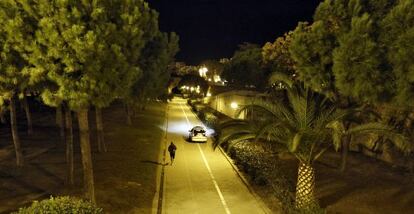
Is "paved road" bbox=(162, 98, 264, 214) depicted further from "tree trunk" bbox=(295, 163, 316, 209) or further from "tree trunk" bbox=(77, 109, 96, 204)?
"tree trunk" bbox=(77, 109, 96, 204)

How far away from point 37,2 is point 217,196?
412 inches

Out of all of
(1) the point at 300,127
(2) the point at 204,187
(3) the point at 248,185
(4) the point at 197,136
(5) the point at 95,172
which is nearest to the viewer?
(1) the point at 300,127

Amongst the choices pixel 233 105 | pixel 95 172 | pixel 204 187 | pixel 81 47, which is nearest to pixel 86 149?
pixel 81 47

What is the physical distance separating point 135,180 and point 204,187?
3.30 m

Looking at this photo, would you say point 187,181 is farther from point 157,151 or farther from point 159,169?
point 157,151

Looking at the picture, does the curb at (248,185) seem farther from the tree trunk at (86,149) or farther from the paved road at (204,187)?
the tree trunk at (86,149)

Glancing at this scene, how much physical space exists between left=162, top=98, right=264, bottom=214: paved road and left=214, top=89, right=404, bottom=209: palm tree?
254 centimetres

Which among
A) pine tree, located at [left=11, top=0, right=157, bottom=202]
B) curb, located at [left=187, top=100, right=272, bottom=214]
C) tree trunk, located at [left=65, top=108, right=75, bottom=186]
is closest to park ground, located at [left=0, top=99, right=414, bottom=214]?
curb, located at [left=187, top=100, right=272, bottom=214]

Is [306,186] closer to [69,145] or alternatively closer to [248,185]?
[248,185]

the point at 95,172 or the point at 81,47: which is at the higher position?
the point at 81,47

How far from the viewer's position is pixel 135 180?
55.6 ft

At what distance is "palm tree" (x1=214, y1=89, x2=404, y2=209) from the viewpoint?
1211cm

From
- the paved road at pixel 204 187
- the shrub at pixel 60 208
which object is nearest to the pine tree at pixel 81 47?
the shrub at pixel 60 208

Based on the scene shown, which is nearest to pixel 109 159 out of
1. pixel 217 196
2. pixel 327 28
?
pixel 217 196
